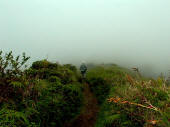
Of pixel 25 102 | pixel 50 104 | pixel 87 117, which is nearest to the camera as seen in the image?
pixel 25 102

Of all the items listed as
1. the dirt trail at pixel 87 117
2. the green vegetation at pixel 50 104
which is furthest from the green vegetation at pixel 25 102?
the dirt trail at pixel 87 117

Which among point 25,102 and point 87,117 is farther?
point 87,117

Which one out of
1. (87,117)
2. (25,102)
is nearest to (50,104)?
(25,102)

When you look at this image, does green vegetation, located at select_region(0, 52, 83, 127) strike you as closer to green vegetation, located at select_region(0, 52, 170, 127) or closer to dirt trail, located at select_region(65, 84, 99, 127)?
green vegetation, located at select_region(0, 52, 170, 127)

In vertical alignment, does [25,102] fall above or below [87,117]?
above

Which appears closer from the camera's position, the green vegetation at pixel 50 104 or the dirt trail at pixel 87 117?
the green vegetation at pixel 50 104

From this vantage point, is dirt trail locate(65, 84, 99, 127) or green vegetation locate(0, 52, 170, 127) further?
dirt trail locate(65, 84, 99, 127)

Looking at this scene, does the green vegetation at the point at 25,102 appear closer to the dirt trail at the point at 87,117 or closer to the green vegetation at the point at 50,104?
the green vegetation at the point at 50,104

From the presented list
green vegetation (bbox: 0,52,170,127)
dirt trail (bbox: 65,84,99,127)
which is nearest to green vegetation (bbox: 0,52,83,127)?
green vegetation (bbox: 0,52,170,127)

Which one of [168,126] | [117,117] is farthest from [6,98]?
[168,126]

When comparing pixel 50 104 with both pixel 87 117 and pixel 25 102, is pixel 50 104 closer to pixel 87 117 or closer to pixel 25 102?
pixel 25 102

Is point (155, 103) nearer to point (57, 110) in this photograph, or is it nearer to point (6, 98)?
point (57, 110)

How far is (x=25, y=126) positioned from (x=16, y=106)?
68 cm

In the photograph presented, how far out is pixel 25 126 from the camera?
10.1ft
